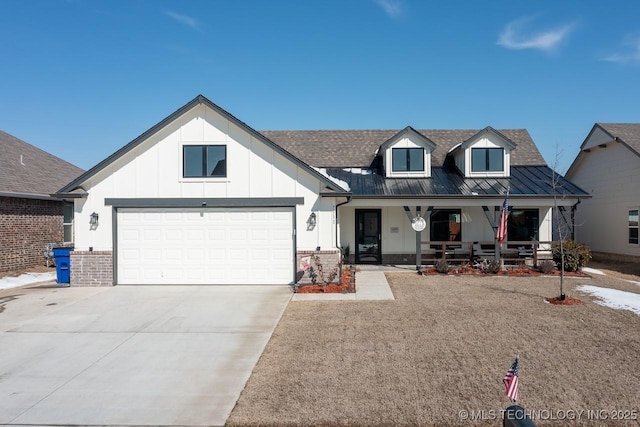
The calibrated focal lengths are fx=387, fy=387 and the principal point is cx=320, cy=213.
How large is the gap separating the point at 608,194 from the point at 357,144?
12537 mm

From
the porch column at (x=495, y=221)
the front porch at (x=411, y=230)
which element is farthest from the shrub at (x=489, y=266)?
the front porch at (x=411, y=230)

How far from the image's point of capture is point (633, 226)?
17.4 m

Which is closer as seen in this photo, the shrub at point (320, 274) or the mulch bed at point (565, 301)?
the mulch bed at point (565, 301)

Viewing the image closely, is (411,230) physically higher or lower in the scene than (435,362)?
higher

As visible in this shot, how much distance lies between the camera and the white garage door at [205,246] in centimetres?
1220

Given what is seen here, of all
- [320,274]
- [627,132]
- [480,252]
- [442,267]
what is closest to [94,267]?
[320,274]

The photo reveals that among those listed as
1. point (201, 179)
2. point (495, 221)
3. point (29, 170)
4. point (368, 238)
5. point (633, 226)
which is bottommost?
point (368, 238)

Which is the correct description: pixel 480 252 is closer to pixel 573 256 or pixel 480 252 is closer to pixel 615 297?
pixel 573 256

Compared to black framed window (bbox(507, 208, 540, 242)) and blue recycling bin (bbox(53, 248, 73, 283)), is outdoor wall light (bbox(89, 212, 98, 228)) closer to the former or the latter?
blue recycling bin (bbox(53, 248, 73, 283))

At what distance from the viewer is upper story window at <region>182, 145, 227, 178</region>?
1224 cm

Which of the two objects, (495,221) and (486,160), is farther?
(486,160)

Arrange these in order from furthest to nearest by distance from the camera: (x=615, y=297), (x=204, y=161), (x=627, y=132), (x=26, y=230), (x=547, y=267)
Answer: (x=627, y=132), (x=26, y=230), (x=547, y=267), (x=204, y=161), (x=615, y=297)

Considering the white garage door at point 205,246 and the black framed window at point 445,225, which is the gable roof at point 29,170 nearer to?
the white garage door at point 205,246

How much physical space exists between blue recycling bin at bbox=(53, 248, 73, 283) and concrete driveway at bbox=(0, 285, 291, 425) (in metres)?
1.27
